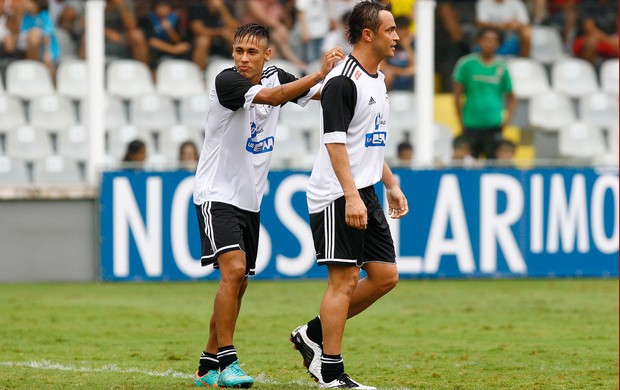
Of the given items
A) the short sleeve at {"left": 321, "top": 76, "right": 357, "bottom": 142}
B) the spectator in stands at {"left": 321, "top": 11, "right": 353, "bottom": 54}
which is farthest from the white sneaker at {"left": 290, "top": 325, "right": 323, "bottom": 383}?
the spectator in stands at {"left": 321, "top": 11, "right": 353, "bottom": 54}

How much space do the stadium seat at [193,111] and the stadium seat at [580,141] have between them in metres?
4.40

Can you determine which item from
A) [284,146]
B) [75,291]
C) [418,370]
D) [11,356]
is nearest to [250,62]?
[418,370]

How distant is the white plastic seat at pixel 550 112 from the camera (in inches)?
620

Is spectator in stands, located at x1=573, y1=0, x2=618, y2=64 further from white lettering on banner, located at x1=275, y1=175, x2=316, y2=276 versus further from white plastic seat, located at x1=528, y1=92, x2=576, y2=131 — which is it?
white lettering on banner, located at x1=275, y1=175, x2=316, y2=276

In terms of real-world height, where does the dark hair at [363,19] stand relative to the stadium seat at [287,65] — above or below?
below

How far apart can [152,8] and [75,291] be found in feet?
13.9

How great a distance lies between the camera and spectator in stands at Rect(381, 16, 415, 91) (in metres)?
14.6

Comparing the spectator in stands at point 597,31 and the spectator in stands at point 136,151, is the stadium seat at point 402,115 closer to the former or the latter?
the spectator in stands at point 136,151

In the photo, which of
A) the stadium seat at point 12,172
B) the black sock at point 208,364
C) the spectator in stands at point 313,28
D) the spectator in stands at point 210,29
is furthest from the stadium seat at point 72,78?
the black sock at point 208,364

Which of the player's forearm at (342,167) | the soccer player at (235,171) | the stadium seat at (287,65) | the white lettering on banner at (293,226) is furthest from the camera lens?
the stadium seat at (287,65)

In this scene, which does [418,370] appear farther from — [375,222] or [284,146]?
[284,146]

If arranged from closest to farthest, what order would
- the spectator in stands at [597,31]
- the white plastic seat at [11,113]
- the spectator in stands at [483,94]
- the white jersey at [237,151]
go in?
1. the white jersey at [237,151]
2. the white plastic seat at [11,113]
3. the spectator in stands at [483,94]
4. the spectator in stands at [597,31]

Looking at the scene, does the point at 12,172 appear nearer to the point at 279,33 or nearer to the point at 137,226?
the point at 137,226

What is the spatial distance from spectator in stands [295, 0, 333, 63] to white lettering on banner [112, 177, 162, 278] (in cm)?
285
